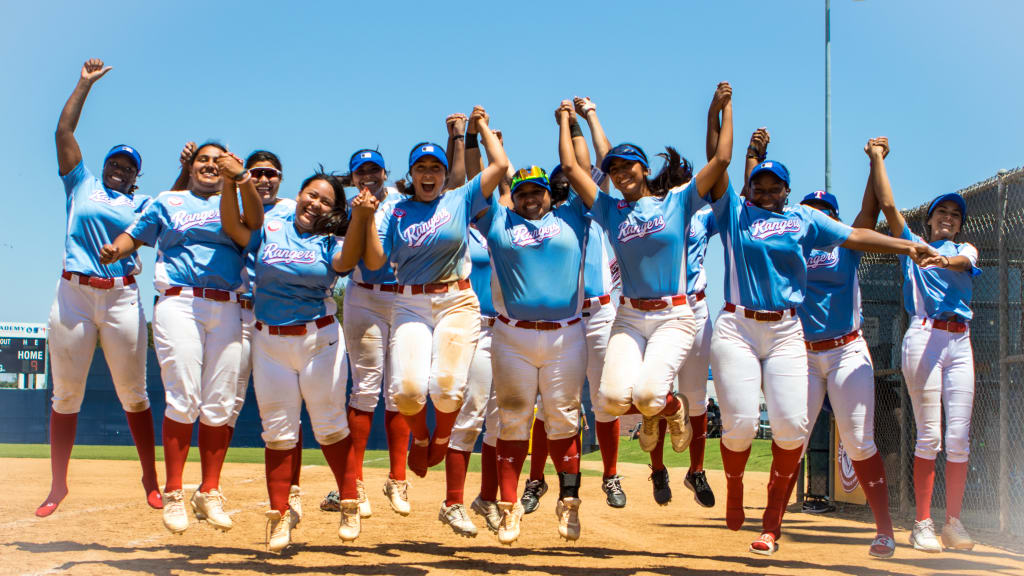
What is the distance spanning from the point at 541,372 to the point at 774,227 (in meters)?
1.76

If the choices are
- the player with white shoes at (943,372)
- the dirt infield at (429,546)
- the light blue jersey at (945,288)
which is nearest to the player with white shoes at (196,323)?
the dirt infield at (429,546)

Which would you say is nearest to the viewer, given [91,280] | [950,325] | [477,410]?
[91,280]

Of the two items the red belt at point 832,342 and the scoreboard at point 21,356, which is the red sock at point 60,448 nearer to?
the red belt at point 832,342

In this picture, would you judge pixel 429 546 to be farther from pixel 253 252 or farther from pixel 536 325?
pixel 253 252

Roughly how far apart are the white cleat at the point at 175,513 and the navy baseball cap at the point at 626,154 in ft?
11.2

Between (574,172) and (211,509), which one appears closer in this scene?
(211,509)

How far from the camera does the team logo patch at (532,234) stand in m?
5.74

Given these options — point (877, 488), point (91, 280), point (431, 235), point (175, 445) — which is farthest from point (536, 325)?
Result: point (91, 280)

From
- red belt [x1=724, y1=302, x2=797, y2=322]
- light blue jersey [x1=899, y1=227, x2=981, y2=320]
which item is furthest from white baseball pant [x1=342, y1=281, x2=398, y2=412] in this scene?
light blue jersey [x1=899, y1=227, x2=981, y2=320]

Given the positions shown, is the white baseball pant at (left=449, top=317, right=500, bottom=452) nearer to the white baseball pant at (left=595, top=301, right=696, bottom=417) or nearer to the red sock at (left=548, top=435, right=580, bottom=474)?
the red sock at (left=548, top=435, right=580, bottom=474)

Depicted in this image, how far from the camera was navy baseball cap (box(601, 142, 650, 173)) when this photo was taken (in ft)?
19.4

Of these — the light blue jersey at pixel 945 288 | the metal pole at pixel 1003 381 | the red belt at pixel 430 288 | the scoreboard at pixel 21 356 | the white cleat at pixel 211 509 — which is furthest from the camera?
the scoreboard at pixel 21 356

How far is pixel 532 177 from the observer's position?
232 inches

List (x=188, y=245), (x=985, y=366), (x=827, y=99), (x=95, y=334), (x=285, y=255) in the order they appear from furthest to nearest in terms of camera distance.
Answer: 1. (x=827, y=99)
2. (x=985, y=366)
3. (x=95, y=334)
4. (x=188, y=245)
5. (x=285, y=255)
